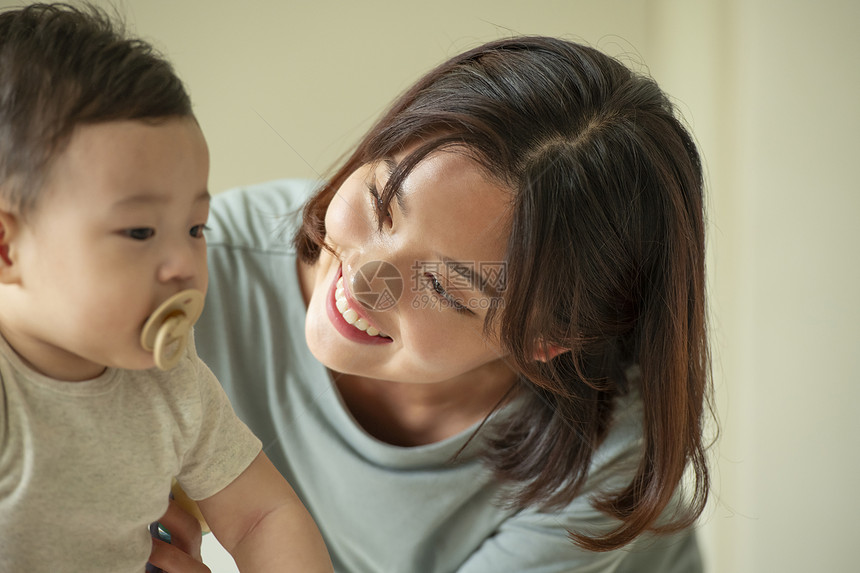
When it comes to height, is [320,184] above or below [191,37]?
below

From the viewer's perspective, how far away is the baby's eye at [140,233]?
303 mm

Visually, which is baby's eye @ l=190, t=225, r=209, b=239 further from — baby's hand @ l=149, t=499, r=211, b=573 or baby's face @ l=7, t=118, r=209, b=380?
baby's hand @ l=149, t=499, r=211, b=573

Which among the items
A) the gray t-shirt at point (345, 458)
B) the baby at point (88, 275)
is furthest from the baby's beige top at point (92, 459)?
the gray t-shirt at point (345, 458)

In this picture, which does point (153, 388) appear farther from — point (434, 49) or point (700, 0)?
point (700, 0)

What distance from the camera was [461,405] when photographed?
82cm

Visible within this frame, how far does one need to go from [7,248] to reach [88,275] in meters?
0.04

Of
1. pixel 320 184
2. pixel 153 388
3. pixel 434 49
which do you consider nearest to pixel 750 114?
pixel 434 49

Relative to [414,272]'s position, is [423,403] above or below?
below

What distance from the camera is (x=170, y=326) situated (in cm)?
30

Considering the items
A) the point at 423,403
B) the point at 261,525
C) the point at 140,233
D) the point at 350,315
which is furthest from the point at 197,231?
the point at 423,403

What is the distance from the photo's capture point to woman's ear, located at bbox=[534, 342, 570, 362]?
0.64 meters

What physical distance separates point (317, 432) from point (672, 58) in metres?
0.51

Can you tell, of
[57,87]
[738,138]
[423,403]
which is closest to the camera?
[57,87]

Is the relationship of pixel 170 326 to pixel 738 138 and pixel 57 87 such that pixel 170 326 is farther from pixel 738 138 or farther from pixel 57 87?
pixel 738 138
